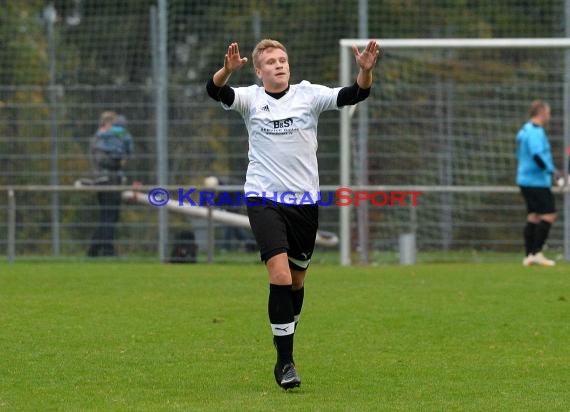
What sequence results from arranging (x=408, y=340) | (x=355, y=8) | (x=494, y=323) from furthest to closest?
(x=355, y=8)
(x=494, y=323)
(x=408, y=340)

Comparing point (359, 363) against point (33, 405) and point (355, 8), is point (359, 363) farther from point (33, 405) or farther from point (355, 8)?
point (355, 8)

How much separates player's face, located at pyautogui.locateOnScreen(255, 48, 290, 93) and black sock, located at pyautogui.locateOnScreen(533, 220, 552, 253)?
30.2 feet

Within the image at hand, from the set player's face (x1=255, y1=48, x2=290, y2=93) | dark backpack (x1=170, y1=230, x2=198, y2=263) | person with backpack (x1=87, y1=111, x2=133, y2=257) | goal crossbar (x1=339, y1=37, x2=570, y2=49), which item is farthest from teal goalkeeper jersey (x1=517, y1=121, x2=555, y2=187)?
player's face (x1=255, y1=48, x2=290, y2=93)

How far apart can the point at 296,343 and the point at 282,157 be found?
197 cm

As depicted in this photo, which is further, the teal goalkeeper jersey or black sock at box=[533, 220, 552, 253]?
black sock at box=[533, 220, 552, 253]

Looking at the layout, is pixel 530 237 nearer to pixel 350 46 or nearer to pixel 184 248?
pixel 350 46

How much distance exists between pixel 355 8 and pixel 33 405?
1307 centimetres

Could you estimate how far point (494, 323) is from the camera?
10391mm

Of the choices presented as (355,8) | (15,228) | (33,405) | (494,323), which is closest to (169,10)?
(355,8)

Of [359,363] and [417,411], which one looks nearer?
[417,411]

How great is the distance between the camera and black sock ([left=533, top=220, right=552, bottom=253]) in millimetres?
16500

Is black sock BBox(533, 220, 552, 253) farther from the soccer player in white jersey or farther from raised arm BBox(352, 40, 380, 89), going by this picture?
raised arm BBox(352, 40, 380, 89)

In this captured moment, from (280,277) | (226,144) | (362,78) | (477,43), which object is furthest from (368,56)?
(226,144)

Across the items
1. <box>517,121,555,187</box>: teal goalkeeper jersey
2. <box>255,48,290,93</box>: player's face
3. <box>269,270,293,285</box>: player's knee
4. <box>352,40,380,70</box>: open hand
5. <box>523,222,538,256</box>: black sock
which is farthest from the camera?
<box>523,222,538,256</box>: black sock
